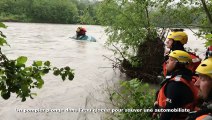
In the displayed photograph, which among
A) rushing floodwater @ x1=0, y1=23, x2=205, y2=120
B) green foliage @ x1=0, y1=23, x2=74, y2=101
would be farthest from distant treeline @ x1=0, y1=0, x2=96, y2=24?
green foliage @ x1=0, y1=23, x2=74, y2=101

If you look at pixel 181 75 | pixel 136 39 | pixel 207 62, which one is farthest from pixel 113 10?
pixel 207 62

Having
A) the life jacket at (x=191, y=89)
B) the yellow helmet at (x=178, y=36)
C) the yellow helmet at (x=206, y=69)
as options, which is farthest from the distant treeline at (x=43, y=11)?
the yellow helmet at (x=206, y=69)

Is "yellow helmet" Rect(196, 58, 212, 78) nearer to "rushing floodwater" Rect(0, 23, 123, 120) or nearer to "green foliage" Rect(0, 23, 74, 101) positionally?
"green foliage" Rect(0, 23, 74, 101)

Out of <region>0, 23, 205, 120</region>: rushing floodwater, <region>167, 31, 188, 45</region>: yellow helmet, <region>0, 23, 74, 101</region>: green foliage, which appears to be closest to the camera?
<region>0, 23, 74, 101</region>: green foliage

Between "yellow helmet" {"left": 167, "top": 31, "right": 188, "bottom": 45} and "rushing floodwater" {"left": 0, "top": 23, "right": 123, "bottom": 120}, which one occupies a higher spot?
"yellow helmet" {"left": 167, "top": 31, "right": 188, "bottom": 45}

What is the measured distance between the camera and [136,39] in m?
10.5

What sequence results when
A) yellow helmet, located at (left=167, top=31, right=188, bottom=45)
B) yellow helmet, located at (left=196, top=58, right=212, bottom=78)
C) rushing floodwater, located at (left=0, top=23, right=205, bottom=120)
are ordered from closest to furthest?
yellow helmet, located at (left=196, top=58, right=212, bottom=78) → yellow helmet, located at (left=167, top=31, right=188, bottom=45) → rushing floodwater, located at (left=0, top=23, right=205, bottom=120)

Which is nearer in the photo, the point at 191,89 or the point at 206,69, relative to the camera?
the point at 206,69

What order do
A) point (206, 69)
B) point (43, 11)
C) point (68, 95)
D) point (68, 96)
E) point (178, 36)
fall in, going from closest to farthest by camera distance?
point (206, 69) < point (178, 36) < point (68, 96) < point (68, 95) < point (43, 11)

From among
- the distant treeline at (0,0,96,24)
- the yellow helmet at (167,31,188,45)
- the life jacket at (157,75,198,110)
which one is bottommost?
the distant treeline at (0,0,96,24)

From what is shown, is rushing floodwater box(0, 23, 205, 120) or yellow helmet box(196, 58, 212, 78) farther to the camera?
rushing floodwater box(0, 23, 205, 120)

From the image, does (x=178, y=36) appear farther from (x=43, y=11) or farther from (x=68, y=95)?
(x=43, y=11)

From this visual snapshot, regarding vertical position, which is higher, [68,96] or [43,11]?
[68,96]

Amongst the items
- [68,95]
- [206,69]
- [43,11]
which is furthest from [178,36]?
[43,11]
